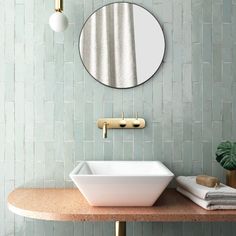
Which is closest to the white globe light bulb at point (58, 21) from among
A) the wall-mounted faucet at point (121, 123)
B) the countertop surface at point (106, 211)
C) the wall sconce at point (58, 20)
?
the wall sconce at point (58, 20)

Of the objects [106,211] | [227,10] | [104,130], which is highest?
[227,10]

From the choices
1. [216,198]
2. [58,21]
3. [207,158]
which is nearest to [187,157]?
[207,158]

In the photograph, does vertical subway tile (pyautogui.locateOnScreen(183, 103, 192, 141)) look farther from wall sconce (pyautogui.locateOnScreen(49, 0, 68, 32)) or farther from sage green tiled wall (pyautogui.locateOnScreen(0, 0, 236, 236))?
wall sconce (pyautogui.locateOnScreen(49, 0, 68, 32))

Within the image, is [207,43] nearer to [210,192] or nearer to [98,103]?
[98,103]

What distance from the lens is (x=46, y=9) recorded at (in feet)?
7.33

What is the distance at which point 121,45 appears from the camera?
2.22 metres

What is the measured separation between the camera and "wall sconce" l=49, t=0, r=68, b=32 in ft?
6.84

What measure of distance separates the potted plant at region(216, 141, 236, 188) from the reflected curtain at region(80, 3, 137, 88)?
649mm

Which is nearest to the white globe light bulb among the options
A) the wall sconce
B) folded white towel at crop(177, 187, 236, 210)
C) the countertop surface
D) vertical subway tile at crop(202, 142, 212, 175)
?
the wall sconce

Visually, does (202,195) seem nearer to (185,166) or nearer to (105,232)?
(185,166)

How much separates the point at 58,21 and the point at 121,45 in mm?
378

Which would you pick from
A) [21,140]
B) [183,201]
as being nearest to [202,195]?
[183,201]

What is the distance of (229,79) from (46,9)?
113cm

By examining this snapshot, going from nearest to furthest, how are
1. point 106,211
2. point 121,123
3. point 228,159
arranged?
point 106,211, point 228,159, point 121,123
